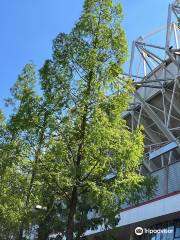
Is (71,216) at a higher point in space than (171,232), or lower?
lower

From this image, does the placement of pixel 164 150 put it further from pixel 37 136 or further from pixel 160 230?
pixel 37 136

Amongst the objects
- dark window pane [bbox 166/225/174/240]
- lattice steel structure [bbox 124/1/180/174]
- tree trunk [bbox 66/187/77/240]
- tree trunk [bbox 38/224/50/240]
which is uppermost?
lattice steel structure [bbox 124/1/180/174]

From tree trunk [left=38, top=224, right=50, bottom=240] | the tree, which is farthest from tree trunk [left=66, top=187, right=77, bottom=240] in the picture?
tree trunk [left=38, top=224, right=50, bottom=240]

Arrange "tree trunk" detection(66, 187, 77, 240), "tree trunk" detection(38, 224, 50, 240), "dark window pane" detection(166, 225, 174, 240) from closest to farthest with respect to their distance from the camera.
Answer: "tree trunk" detection(66, 187, 77, 240)
"tree trunk" detection(38, 224, 50, 240)
"dark window pane" detection(166, 225, 174, 240)

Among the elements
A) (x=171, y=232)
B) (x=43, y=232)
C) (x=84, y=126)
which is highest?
(x=84, y=126)

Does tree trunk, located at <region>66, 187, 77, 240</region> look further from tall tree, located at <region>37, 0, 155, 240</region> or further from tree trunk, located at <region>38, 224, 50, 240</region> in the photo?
tree trunk, located at <region>38, 224, 50, 240</region>

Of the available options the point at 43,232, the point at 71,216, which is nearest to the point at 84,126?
the point at 71,216

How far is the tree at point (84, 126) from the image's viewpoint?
47.2 ft

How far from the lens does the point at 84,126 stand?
14711 mm

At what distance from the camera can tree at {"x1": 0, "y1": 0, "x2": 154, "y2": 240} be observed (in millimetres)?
14383

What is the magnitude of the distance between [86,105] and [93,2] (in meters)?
3.84

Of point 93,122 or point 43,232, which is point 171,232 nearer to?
point 43,232

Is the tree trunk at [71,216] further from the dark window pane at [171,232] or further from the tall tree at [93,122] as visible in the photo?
the dark window pane at [171,232]

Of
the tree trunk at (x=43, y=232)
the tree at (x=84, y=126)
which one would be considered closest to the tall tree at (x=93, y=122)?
the tree at (x=84, y=126)
